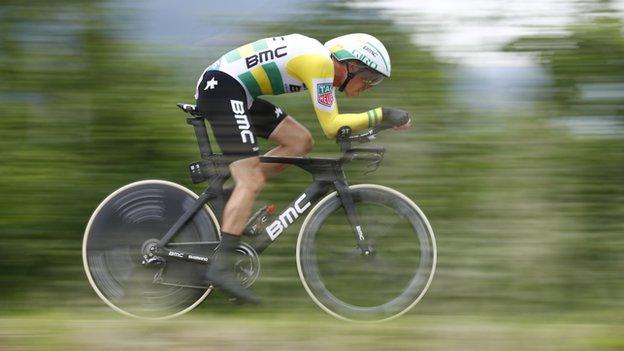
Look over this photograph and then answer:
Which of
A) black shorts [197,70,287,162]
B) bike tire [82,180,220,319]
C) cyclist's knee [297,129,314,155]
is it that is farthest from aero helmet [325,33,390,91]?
bike tire [82,180,220,319]

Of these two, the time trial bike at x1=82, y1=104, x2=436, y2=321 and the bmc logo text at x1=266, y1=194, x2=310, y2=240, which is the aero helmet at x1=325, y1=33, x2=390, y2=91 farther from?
the bmc logo text at x1=266, y1=194, x2=310, y2=240

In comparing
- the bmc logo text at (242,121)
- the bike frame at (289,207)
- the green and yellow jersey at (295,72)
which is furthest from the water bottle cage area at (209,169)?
the green and yellow jersey at (295,72)

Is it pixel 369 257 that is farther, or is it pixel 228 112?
pixel 369 257

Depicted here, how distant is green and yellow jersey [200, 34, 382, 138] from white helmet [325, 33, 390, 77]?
0.35 ft

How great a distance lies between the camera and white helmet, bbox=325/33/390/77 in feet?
19.0

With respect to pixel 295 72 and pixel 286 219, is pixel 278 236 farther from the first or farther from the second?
pixel 295 72

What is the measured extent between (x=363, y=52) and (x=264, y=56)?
0.55 meters

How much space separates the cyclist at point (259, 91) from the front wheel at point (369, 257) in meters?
0.38

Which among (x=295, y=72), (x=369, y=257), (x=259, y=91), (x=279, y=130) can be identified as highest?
(x=295, y=72)

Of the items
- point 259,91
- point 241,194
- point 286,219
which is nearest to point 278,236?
point 286,219

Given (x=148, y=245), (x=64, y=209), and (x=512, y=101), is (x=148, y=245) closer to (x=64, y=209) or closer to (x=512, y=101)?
(x=64, y=209)

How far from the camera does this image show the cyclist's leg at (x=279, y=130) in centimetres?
607

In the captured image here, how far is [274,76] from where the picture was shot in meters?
5.80

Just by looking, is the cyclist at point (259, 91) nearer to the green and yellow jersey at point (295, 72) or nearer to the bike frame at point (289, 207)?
the green and yellow jersey at point (295, 72)
